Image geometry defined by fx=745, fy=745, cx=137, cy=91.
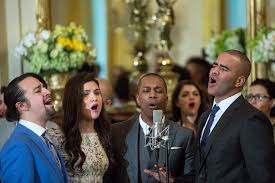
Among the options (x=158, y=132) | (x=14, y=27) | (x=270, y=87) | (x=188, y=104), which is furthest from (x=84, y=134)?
(x=14, y=27)

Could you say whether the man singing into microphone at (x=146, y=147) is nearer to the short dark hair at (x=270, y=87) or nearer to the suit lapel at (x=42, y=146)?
the suit lapel at (x=42, y=146)

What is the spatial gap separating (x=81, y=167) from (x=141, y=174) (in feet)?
1.39

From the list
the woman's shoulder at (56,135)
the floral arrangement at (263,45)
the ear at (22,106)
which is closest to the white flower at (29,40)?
the woman's shoulder at (56,135)

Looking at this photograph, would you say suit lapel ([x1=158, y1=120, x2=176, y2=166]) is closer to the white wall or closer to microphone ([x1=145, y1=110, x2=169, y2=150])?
microphone ([x1=145, y1=110, x2=169, y2=150])

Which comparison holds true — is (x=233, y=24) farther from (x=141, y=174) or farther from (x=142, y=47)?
(x=141, y=174)

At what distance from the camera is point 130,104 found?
27.2 ft

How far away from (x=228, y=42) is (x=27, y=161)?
13.2 ft

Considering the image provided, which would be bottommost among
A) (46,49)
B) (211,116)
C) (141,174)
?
(141,174)

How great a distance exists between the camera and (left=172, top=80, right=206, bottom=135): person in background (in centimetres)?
618

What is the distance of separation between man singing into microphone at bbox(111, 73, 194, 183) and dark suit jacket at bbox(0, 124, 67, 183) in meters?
0.72

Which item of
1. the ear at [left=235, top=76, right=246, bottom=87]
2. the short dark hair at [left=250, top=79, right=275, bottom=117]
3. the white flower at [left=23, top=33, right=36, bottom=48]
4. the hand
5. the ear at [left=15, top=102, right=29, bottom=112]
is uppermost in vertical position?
the white flower at [left=23, top=33, right=36, bottom=48]

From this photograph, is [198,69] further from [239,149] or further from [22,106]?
[22,106]

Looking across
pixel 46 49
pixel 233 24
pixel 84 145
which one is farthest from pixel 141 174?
pixel 233 24

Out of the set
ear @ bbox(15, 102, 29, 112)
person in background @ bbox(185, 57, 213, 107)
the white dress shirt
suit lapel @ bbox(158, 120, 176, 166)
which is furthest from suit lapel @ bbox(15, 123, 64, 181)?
person in background @ bbox(185, 57, 213, 107)
